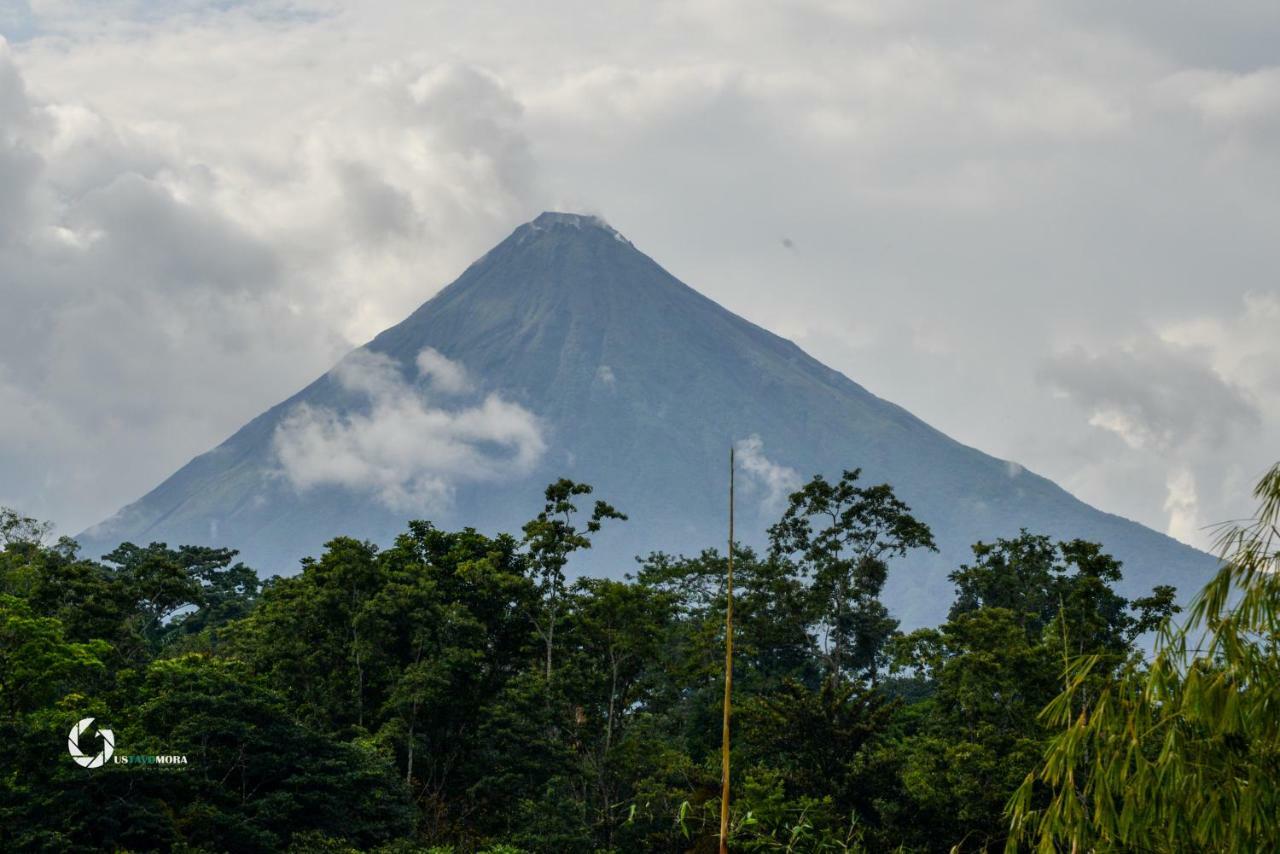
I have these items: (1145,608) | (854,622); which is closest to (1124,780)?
(1145,608)

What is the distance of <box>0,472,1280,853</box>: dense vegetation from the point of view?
25.7m

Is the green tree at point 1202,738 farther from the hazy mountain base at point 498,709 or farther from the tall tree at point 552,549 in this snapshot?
the tall tree at point 552,549

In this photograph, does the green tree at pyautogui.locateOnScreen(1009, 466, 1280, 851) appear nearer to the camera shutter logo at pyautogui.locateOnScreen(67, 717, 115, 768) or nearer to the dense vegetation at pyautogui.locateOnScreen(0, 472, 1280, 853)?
the dense vegetation at pyautogui.locateOnScreen(0, 472, 1280, 853)

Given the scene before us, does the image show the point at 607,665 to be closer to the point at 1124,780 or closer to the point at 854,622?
the point at 854,622

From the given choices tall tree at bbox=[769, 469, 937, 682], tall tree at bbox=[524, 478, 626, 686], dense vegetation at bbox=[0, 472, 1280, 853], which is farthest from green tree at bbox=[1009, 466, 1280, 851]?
tall tree at bbox=[769, 469, 937, 682]

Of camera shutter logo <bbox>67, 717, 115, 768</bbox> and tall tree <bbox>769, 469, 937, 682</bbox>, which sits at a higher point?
tall tree <bbox>769, 469, 937, 682</bbox>

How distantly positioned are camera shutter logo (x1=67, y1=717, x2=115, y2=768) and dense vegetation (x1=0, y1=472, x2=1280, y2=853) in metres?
0.29

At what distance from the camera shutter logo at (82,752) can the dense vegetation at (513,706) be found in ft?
0.95

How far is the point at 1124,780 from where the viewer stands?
24.7ft

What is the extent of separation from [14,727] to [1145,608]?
85.2 feet

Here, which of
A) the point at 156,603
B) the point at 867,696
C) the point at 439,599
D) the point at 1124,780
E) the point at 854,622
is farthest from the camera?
the point at 854,622

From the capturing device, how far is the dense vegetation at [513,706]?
25.7 meters

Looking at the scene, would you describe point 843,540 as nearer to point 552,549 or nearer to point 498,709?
point 552,549

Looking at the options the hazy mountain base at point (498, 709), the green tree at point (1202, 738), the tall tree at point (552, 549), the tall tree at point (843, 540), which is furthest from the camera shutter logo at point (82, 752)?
the tall tree at point (843, 540)
